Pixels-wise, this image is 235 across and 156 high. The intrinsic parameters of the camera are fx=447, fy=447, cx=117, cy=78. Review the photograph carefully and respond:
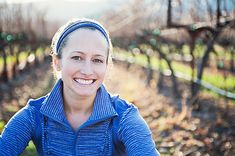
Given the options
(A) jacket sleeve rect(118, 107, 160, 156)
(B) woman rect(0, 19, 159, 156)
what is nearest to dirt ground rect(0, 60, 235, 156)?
(B) woman rect(0, 19, 159, 156)

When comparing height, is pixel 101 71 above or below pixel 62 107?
above

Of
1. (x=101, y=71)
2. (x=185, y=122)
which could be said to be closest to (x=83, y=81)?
(x=101, y=71)

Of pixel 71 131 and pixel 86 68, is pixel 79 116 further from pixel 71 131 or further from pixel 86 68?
pixel 86 68

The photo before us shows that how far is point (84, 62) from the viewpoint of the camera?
2219 millimetres

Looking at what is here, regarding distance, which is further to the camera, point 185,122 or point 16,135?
point 185,122

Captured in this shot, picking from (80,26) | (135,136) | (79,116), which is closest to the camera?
(135,136)

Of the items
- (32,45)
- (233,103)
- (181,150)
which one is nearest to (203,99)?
(233,103)

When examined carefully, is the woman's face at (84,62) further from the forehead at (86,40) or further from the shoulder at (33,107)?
the shoulder at (33,107)

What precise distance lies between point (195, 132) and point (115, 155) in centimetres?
434

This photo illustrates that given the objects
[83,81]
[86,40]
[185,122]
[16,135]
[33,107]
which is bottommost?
[185,122]

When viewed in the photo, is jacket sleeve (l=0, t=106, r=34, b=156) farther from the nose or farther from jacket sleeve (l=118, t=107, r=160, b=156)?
jacket sleeve (l=118, t=107, r=160, b=156)

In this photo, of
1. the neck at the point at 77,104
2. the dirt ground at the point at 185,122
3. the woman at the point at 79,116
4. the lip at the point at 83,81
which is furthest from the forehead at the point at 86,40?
the dirt ground at the point at 185,122

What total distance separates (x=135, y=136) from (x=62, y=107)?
0.42m

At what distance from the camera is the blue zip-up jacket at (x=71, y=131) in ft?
7.11
